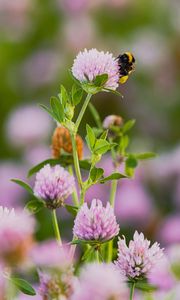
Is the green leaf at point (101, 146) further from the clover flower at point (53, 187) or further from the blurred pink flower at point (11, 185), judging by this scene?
the blurred pink flower at point (11, 185)

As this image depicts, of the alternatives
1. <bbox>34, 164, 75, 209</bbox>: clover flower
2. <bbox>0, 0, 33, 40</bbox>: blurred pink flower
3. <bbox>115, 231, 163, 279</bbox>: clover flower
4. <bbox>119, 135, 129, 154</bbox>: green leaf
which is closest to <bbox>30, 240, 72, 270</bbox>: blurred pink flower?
<bbox>115, 231, 163, 279</bbox>: clover flower

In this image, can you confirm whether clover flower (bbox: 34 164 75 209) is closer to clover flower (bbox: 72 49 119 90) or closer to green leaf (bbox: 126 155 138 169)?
clover flower (bbox: 72 49 119 90)

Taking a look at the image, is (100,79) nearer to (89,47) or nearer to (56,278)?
(56,278)

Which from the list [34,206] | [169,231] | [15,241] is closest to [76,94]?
[34,206]

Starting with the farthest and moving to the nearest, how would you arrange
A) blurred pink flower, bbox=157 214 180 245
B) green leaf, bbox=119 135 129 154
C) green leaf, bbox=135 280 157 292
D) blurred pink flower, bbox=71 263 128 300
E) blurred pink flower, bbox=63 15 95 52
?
blurred pink flower, bbox=63 15 95 52 → blurred pink flower, bbox=157 214 180 245 → green leaf, bbox=119 135 129 154 → green leaf, bbox=135 280 157 292 → blurred pink flower, bbox=71 263 128 300

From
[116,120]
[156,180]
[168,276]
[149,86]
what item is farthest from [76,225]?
[149,86]

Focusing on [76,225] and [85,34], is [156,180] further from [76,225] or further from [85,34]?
[76,225]

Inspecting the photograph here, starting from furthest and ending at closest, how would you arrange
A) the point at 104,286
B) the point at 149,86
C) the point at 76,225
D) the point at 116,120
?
the point at 149,86
the point at 116,120
the point at 76,225
the point at 104,286

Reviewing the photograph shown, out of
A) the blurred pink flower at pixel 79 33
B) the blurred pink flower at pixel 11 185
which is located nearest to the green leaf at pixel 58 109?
the blurred pink flower at pixel 11 185

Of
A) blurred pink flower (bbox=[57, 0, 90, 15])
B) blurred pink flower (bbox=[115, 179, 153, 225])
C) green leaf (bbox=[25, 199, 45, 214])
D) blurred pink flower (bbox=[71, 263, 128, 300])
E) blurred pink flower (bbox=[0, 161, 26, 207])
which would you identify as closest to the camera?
blurred pink flower (bbox=[71, 263, 128, 300])
